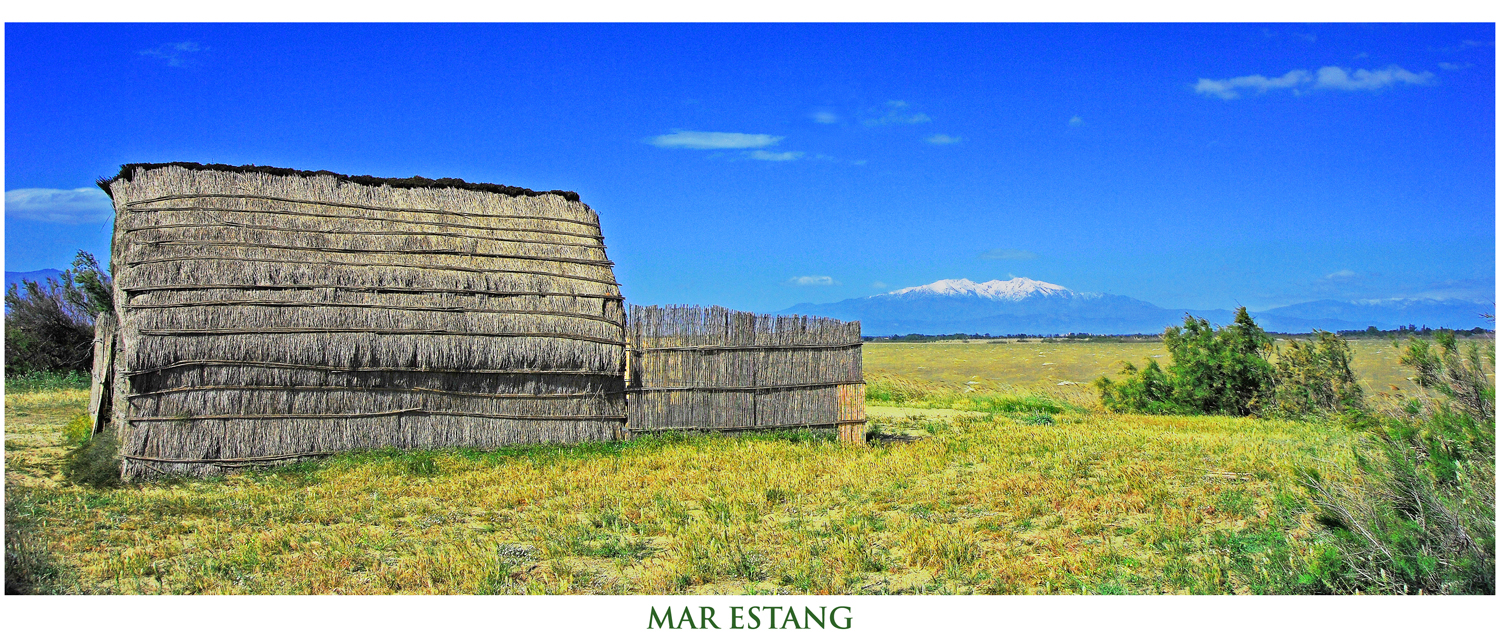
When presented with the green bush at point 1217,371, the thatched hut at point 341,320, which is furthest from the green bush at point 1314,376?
the thatched hut at point 341,320

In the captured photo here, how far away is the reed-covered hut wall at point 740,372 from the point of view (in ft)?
41.3

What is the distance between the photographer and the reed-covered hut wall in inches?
496

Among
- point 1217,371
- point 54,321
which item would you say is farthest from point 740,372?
point 54,321

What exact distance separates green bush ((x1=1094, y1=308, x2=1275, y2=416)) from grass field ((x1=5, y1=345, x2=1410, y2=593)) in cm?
625

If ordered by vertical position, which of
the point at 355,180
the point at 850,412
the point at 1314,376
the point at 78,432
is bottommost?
the point at 78,432

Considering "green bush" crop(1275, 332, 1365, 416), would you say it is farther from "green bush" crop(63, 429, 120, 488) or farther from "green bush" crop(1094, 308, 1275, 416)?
"green bush" crop(63, 429, 120, 488)

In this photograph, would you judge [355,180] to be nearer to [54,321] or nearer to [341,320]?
[341,320]

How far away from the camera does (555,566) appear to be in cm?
657

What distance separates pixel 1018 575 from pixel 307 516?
6.25 meters

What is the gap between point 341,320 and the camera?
11234 mm

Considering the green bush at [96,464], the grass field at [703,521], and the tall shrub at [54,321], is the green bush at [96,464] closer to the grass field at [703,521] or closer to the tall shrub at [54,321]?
the grass field at [703,521]

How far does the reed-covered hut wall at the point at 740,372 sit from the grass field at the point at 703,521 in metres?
0.46

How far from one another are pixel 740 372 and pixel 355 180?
6.18 m

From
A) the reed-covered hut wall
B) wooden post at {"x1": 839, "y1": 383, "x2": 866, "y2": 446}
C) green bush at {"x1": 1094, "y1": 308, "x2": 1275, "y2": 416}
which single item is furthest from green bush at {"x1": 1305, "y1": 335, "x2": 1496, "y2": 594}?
green bush at {"x1": 1094, "y1": 308, "x2": 1275, "y2": 416}
